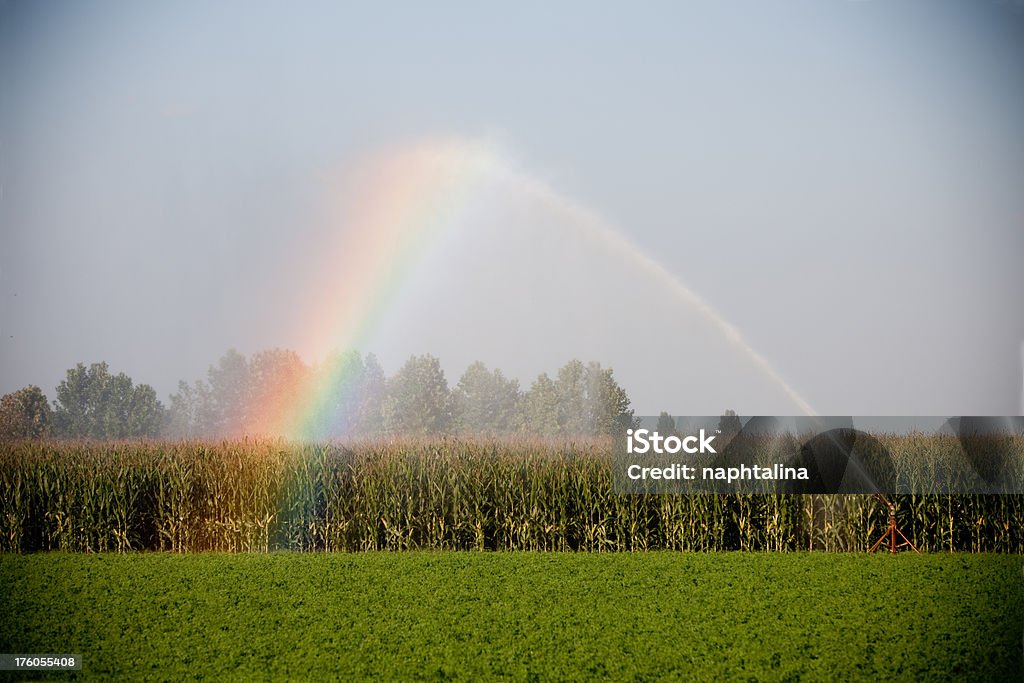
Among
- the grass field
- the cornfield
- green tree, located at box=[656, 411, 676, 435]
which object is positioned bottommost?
the grass field

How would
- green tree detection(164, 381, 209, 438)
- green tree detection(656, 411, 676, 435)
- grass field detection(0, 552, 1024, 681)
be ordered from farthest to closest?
1. green tree detection(164, 381, 209, 438)
2. green tree detection(656, 411, 676, 435)
3. grass field detection(0, 552, 1024, 681)

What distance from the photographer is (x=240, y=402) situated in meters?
26.6

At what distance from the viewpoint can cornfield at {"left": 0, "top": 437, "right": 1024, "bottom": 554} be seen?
8.80 m

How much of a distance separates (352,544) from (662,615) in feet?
12.7

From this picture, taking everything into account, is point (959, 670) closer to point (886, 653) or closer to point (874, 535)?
point (886, 653)

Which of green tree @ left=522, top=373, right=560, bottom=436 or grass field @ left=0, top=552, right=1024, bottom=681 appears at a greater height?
green tree @ left=522, top=373, right=560, bottom=436

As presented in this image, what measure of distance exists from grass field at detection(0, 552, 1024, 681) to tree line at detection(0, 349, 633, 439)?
594 inches

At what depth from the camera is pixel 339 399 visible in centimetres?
2680

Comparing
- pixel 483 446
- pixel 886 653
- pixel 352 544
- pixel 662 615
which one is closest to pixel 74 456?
pixel 352 544

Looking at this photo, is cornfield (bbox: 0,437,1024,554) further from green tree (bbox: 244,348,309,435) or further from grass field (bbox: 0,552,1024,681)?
green tree (bbox: 244,348,309,435)

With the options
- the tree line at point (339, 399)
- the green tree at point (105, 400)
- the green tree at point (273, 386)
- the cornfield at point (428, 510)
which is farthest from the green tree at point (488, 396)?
the cornfield at point (428, 510)

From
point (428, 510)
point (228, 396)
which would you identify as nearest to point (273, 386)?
point (228, 396)

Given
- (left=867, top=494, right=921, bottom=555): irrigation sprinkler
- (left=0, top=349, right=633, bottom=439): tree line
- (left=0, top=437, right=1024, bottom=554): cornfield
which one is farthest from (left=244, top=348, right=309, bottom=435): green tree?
(left=867, top=494, right=921, bottom=555): irrigation sprinkler

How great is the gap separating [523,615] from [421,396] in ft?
82.9
